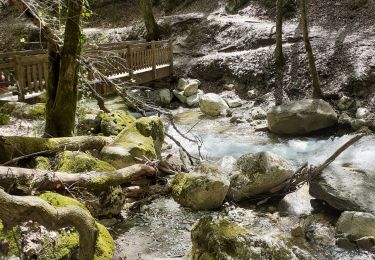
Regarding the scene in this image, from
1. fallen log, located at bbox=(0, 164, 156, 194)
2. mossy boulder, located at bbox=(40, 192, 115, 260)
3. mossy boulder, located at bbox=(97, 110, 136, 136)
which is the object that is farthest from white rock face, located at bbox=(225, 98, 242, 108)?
mossy boulder, located at bbox=(40, 192, 115, 260)

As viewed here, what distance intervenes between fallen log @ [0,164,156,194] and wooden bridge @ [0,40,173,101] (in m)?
2.01

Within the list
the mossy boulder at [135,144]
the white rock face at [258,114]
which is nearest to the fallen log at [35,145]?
the mossy boulder at [135,144]

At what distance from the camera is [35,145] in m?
5.61

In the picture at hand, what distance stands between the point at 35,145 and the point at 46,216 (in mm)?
3079

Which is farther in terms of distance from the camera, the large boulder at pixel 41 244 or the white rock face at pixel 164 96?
the white rock face at pixel 164 96

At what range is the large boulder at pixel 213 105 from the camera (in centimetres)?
1275

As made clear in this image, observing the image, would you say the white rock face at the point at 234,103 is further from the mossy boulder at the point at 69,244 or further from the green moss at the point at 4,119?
the mossy boulder at the point at 69,244

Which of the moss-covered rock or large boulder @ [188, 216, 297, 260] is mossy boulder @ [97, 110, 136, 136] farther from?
large boulder @ [188, 216, 297, 260]

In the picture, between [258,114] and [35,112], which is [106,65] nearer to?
[35,112]

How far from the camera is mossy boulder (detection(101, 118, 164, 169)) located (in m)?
6.31

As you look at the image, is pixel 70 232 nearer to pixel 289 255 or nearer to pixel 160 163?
pixel 289 255

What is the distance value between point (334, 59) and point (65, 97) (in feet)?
30.2

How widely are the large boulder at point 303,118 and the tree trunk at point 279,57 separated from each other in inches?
74.3

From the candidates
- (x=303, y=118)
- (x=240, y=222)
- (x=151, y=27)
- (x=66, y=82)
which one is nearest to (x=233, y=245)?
(x=240, y=222)
